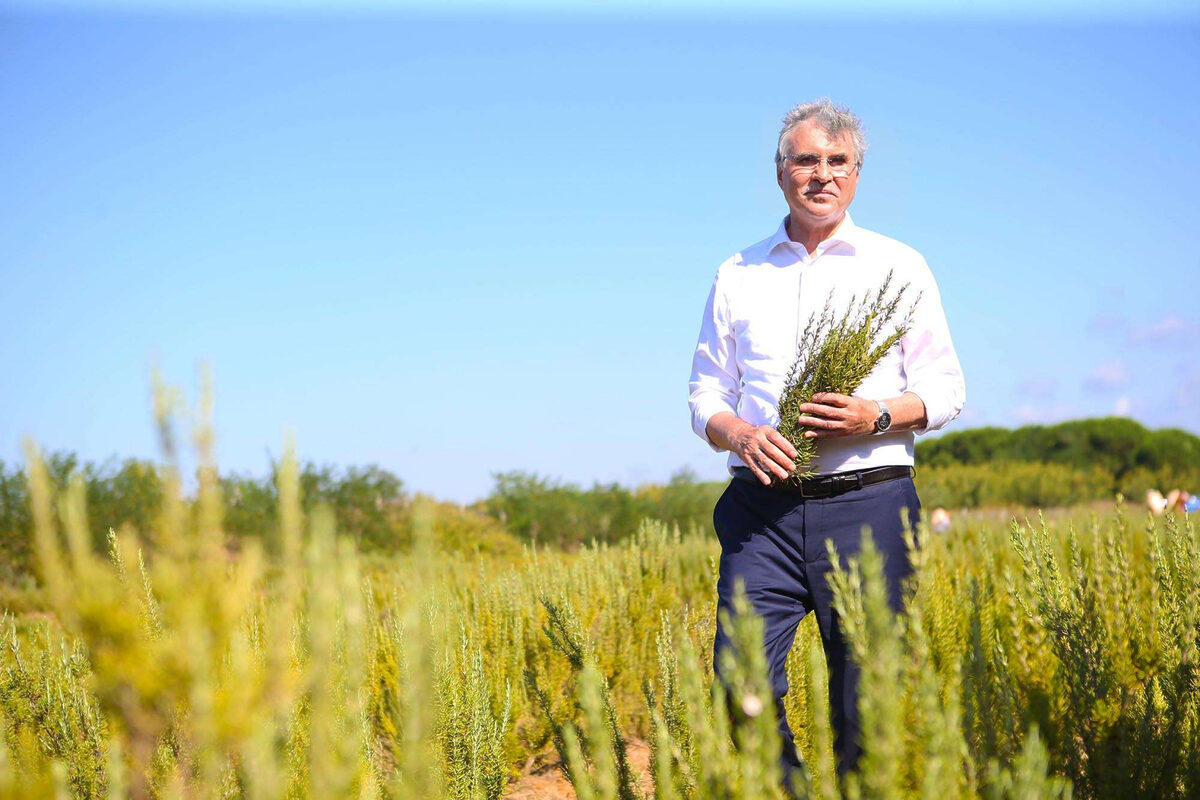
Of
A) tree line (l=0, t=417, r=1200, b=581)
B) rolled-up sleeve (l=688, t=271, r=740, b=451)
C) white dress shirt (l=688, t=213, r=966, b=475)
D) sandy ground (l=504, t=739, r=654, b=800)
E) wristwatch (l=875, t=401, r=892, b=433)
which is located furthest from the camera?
tree line (l=0, t=417, r=1200, b=581)

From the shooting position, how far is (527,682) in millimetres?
3965

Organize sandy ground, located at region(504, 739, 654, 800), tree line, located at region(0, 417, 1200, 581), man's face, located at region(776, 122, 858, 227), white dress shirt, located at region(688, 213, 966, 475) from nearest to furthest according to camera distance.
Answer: white dress shirt, located at region(688, 213, 966, 475) < man's face, located at region(776, 122, 858, 227) < sandy ground, located at region(504, 739, 654, 800) < tree line, located at region(0, 417, 1200, 581)

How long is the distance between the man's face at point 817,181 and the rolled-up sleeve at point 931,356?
1.14 ft

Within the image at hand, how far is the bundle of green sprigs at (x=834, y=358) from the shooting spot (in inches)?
111

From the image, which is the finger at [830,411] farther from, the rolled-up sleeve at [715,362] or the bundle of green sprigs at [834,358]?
the rolled-up sleeve at [715,362]

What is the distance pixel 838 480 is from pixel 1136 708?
0.94 m

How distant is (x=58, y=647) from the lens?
4145 mm

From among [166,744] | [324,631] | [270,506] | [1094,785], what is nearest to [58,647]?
[166,744]

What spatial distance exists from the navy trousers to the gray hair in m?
1.08

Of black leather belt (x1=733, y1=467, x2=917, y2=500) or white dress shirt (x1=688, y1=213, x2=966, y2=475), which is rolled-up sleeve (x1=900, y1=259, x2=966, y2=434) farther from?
black leather belt (x1=733, y1=467, x2=917, y2=500)

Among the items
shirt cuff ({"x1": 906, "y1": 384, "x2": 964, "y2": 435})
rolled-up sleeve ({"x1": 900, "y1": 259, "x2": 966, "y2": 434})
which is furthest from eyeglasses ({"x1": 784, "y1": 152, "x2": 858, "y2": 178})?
shirt cuff ({"x1": 906, "y1": 384, "x2": 964, "y2": 435})

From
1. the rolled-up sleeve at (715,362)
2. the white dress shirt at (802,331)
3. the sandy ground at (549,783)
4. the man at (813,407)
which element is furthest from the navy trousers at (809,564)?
the sandy ground at (549,783)

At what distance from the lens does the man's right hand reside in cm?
277

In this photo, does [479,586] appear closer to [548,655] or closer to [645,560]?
[548,655]
